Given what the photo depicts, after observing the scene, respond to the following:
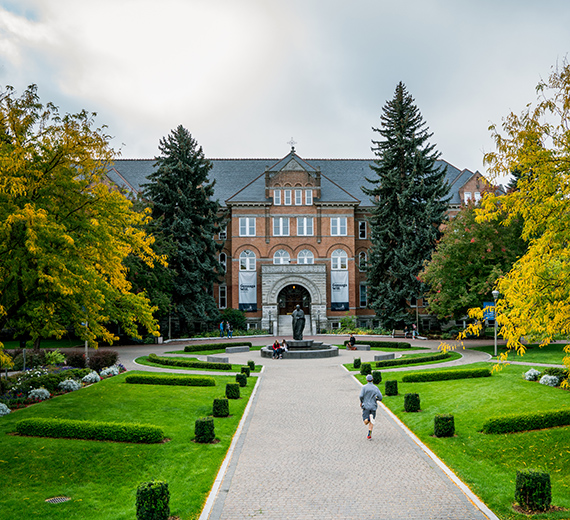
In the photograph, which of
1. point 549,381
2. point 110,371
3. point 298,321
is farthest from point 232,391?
point 298,321

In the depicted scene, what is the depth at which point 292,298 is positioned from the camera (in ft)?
173

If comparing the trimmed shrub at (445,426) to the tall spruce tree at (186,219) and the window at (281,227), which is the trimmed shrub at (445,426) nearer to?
the tall spruce tree at (186,219)

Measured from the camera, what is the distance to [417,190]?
43.7 m

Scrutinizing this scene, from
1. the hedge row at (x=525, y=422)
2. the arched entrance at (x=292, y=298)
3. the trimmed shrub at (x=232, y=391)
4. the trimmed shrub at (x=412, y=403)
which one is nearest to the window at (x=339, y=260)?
the arched entrance at (x=292, y=298)

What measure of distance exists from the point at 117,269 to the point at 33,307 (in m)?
2.49

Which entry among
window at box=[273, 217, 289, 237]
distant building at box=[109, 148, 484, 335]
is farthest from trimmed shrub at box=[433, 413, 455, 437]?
window at box=[273, 217, 289, 237]

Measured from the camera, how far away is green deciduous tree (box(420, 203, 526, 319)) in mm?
31219

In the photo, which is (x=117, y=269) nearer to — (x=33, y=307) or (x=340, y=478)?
(x=33, y=307)

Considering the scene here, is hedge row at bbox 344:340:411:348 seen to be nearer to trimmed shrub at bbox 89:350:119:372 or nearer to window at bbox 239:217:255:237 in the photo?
trimmed shrub at bbox 89:350:119:372

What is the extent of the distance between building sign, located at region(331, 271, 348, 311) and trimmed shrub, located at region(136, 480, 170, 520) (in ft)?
143

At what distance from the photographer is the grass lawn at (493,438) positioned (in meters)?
8.98

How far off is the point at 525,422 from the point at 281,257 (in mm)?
40069

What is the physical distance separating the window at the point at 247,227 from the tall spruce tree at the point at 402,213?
12419mm

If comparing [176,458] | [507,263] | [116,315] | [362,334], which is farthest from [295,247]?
[176,458]
